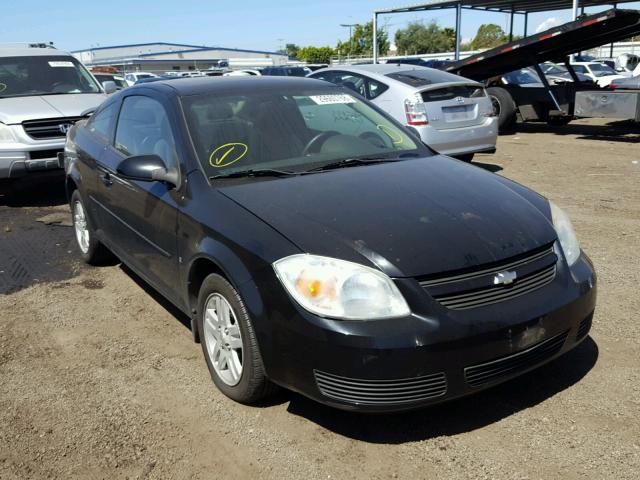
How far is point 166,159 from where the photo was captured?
3.75 meters

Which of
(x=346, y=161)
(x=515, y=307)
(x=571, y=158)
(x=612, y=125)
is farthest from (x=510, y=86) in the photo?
(x=515, y=307)

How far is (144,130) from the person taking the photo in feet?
13.9

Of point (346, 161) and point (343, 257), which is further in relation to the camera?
point (346, 161)

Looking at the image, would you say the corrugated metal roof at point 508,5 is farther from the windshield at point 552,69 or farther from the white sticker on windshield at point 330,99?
the white sticker on windshield at point 330,99

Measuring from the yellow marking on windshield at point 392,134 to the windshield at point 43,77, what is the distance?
21.2ft

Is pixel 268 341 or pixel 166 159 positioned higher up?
pixel 166 159

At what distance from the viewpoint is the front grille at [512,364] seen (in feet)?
8.91

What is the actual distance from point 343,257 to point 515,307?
0.78m

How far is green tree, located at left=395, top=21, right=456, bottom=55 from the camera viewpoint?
313 ft

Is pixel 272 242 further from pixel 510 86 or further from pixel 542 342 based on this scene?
pixel 510 86

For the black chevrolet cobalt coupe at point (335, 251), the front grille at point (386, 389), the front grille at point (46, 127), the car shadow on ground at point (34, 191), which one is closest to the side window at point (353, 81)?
the front grille at point (46, 127)

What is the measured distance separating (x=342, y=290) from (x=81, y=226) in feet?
12.5

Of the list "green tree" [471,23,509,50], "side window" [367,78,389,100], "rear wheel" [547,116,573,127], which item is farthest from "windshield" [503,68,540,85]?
"green tree" [471,23,509,50]

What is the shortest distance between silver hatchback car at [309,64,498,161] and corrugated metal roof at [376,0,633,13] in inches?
662
